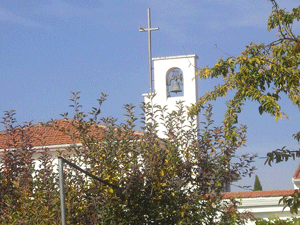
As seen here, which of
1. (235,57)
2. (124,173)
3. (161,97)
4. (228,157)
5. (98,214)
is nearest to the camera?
(98,214)

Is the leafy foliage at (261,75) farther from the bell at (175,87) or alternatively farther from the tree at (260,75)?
the bell at (175,87)

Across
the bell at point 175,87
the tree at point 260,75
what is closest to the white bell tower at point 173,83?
the bell at point 175,87

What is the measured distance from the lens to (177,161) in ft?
17.8

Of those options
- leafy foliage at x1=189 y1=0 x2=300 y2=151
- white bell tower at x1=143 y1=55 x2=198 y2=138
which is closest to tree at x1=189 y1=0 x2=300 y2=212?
leafy foliage at x1=189 y1=0 x2=300 y2=151

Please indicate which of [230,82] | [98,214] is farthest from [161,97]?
[98,214]

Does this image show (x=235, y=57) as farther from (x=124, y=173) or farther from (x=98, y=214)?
A: (x=98, y=214)

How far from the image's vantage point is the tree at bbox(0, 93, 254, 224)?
4.81 meters

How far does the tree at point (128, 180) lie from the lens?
481cm

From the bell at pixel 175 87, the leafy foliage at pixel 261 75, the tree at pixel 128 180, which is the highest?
the bell at pixel 175 87

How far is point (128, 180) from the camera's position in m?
4.93

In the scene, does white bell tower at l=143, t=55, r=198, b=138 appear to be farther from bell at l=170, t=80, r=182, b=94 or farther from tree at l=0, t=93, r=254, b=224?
tree at l=0, t=93, r=254, b=224

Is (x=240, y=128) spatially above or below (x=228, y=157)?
above

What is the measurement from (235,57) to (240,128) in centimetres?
112

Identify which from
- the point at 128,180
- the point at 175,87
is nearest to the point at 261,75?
the point at 128,180
